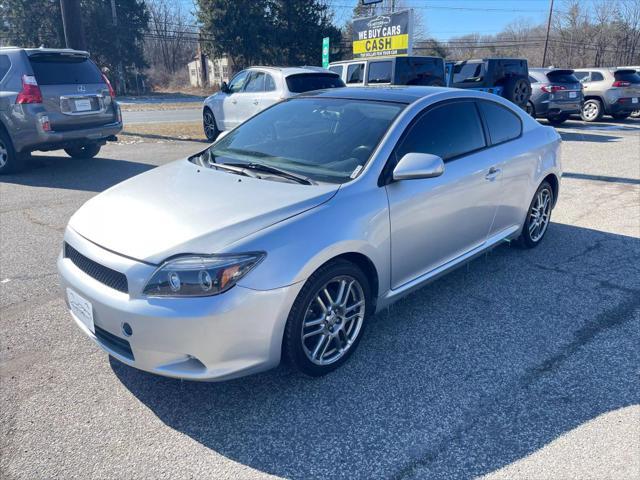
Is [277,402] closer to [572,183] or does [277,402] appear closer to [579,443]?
[579,443]

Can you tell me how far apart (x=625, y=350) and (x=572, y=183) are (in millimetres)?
5535

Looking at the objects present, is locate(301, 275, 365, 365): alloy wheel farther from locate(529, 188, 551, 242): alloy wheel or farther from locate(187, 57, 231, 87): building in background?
locate(187, 57, 231, 87): building in background

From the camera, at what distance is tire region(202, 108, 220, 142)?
12.5 m

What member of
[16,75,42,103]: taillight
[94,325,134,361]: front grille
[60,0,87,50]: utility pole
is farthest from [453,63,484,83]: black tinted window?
[94,325,134,361]: front grille

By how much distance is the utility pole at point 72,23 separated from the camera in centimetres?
1262

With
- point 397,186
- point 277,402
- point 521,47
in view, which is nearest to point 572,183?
point 397,186

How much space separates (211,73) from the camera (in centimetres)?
5838

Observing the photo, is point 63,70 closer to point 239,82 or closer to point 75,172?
point 75,172

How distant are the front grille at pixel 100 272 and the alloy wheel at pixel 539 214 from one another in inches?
153

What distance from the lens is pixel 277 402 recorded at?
2801mm

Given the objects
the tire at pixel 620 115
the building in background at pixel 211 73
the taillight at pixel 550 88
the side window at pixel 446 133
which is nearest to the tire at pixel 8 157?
the side window at pixel 446 133

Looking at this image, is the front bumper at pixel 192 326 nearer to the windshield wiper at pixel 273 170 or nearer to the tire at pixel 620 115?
the windshield wiper at pixel 273 170

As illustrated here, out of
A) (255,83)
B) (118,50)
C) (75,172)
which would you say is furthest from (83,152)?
(118,50)

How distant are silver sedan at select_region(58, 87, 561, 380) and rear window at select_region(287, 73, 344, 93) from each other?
6.26m
